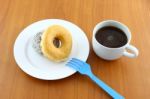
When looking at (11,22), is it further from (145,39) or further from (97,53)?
(145,39)

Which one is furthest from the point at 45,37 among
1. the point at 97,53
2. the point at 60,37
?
the point at 97,53

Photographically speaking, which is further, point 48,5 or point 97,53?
point 48,5

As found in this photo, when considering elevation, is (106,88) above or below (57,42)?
below

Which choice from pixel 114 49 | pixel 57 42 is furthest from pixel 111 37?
pixel 57 42

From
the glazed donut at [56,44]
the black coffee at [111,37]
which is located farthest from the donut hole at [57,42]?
the black coffee at [111,37]

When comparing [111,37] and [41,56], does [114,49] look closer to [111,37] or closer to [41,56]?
[111,37]

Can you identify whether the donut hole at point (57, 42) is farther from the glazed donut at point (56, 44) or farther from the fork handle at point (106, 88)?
the fork handle at point (106, 88)
